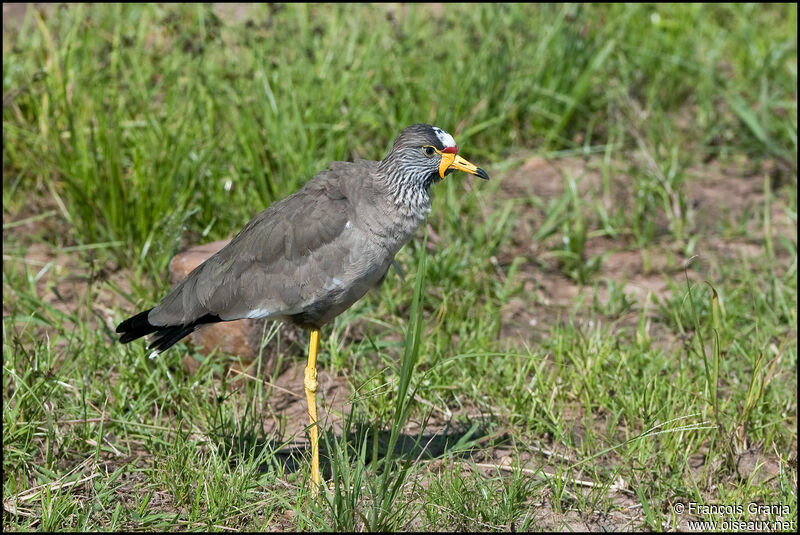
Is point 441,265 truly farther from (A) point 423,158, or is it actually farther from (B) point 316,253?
(B) point 316,253

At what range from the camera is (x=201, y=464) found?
3.84 meters

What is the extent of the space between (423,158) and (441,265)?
4.24ft

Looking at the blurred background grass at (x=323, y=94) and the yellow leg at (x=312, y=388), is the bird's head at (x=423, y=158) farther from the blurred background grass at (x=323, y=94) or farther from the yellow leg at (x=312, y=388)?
the blurred background grass at (x=323, y=94)

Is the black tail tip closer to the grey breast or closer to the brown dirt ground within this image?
the grey breast

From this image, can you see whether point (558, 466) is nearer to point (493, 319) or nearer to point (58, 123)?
point (493, 319)

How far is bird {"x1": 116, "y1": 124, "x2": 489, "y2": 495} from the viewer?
3.91 meters

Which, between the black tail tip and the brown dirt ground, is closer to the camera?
the black tail tip

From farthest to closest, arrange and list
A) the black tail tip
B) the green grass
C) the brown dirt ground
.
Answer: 1. the brown dirt ground
2. the black tail tip
3. the green grass

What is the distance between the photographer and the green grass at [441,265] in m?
3.87

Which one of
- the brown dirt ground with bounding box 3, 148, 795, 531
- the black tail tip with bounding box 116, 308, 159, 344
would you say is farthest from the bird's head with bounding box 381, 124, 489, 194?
the black tail tip with bounding box 116, 308, 159, 344

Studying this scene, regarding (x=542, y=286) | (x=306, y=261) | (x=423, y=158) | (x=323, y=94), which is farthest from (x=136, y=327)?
(x=542, y=286)

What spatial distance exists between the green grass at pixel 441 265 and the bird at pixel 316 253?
0.98 feet

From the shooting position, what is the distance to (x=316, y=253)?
156 inches

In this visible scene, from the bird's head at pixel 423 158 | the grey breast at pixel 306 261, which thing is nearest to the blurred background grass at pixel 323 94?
the grey breast at pixel 306 261
